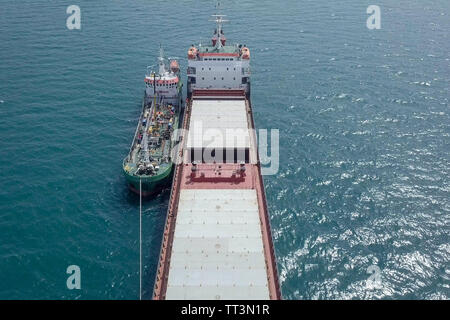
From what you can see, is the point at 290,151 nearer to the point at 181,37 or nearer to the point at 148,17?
the point at 181,37

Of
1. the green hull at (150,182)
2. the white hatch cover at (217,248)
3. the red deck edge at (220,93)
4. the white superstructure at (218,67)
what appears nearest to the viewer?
the white hatch cover at (217,248)

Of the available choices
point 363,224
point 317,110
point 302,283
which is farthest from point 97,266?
point 317,110

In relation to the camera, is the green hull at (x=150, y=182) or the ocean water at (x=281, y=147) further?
the green hull at (x=150, y=182)

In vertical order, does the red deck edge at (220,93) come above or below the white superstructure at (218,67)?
below

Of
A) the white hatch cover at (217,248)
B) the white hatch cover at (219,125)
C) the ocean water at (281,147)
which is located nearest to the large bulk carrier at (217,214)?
the white hatch cover at (217,248)

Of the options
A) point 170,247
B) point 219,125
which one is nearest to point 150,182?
point 219,125

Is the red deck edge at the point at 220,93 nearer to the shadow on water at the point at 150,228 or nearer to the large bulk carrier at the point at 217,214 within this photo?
the large bulk carrier at the point at 217,214

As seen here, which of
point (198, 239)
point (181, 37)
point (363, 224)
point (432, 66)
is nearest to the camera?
point (198, 239)
